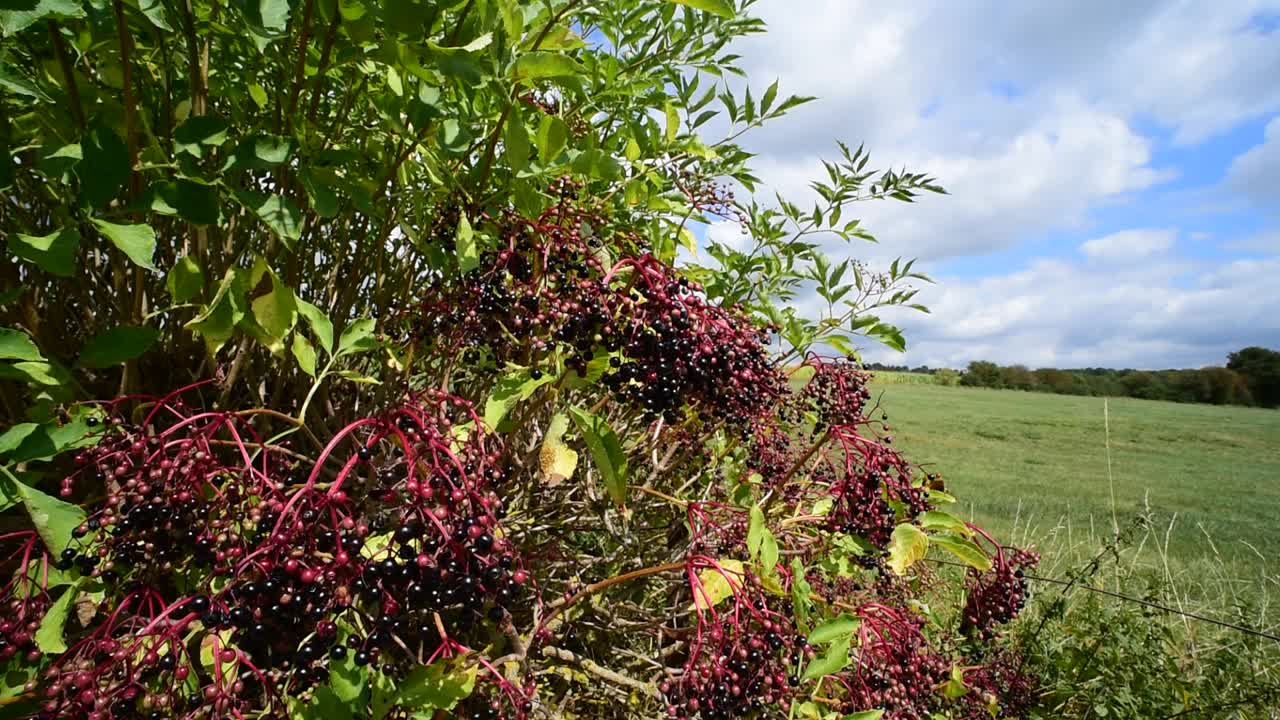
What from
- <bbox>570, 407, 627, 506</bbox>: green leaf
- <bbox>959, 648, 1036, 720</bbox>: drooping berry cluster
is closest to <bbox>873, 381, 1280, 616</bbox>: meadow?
<bbox>959, 648, 1036, 720</bbox>: drooping berry cluster

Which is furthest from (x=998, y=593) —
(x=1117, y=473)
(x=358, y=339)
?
(x=1117, y=473)

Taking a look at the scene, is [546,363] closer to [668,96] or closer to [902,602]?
[668,96]

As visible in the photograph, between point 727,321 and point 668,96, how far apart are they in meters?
0.91

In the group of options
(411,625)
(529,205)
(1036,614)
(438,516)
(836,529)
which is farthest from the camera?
(1036,614)

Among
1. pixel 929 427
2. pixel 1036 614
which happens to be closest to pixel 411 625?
pixel 1036 614

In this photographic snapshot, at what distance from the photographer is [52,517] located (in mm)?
1005

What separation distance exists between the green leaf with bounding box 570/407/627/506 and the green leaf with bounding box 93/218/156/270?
68 centimetres

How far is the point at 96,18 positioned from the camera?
3.14ft

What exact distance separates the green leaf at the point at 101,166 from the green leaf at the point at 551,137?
1.99ft

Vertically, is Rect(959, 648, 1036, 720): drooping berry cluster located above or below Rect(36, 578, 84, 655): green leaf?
below

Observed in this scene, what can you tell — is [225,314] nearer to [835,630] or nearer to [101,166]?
[101,166]

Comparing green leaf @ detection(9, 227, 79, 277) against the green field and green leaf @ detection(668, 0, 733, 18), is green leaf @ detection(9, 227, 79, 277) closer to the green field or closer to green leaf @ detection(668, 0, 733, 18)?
green leaf @ detection(668, 0, 733, 18)

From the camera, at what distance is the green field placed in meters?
7.00

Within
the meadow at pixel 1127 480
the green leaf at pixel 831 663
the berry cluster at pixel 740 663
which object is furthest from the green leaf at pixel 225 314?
the meadow at pixel 1127 480
